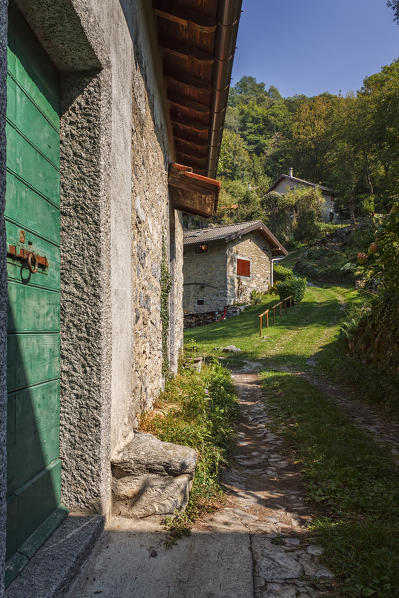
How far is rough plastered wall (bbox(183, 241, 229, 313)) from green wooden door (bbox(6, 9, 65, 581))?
17.5 m

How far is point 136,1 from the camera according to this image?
10.3ft

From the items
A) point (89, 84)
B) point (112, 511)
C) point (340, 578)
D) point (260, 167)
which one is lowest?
point (340, 578)

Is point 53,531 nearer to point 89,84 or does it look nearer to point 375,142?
point 89,84

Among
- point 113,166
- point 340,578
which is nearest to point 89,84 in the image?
point 113,166

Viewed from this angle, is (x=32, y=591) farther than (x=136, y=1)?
No

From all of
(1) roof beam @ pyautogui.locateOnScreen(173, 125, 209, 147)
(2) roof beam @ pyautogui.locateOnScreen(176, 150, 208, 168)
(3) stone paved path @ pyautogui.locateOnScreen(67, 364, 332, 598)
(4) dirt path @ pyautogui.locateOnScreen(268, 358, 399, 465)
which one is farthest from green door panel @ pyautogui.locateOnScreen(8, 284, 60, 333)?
(2) roof beam @ pyautogui.locateOnScreen(176, 150, 208, 168)

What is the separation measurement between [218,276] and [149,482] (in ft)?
57.6

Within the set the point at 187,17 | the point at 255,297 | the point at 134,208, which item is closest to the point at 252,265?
the point at 255,297

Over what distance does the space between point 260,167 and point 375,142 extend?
18.7 m

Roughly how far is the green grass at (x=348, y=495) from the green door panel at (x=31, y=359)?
177 cm

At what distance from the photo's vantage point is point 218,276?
19719mm

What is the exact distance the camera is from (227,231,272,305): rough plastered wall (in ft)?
65.0

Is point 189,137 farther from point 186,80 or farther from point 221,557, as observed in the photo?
point 221,557

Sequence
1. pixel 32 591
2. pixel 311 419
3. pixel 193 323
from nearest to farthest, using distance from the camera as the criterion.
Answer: pixel 32 591 → pixel 311 419 → pixel 193 323
